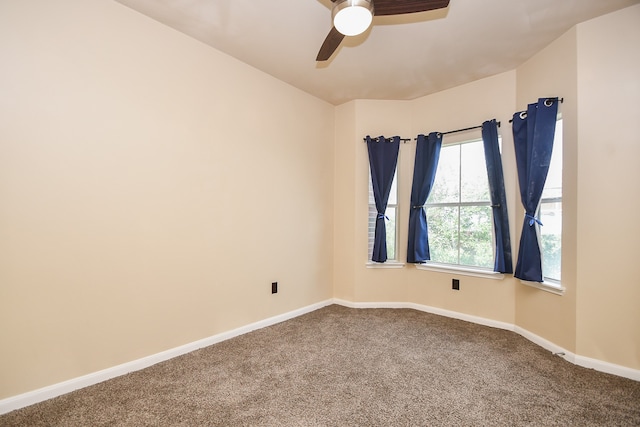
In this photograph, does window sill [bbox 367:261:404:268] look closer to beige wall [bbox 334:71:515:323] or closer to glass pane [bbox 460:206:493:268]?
beige wall [bbox 334:71:515:323]

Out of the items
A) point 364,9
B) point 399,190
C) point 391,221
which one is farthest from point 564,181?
point 364,9

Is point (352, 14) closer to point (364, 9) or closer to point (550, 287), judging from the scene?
point (364, 9)

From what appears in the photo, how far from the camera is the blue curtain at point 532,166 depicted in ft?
8.40

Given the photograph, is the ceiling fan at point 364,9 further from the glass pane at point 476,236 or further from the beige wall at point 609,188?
the glass pane at point 476,236

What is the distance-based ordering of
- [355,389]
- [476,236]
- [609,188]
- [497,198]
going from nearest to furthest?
[355,389]
[609,188]
[497,198]
[476,236]

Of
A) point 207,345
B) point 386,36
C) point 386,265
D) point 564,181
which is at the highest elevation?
point 386,36

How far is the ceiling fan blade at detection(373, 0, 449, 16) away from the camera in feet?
5.34

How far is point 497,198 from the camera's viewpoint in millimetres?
3064

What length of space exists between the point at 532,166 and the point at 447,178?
38.2 inches

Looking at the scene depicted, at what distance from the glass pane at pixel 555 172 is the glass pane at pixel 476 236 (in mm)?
615

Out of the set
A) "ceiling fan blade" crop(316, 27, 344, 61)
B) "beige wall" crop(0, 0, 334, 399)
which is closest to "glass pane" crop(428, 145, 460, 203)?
"beige wall" crop(0, 0, 334, 399)

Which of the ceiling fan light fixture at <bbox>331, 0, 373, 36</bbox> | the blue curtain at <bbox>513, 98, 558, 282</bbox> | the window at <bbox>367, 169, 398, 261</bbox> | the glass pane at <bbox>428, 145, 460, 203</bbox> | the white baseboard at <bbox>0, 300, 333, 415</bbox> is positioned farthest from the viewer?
the window at <bbox>367, 169, 398, 261</bbox>

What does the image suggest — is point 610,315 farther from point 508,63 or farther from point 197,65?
point 197,65

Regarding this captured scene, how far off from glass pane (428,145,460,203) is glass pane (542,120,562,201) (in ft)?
2.90
